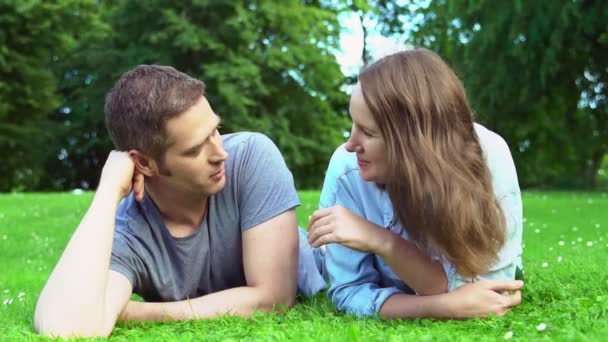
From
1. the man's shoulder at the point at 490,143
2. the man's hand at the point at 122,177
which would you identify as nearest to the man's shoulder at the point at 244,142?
the man's hand at the point at 122,177

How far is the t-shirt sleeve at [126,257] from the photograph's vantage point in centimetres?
400

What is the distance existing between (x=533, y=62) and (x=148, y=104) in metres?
16.0

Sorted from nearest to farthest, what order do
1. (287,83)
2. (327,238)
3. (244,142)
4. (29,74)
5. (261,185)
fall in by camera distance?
(327,238), (261,185), (244,142), (29,74), (287,83)

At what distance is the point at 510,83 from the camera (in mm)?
19422

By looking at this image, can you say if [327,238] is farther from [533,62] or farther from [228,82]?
[228,82]

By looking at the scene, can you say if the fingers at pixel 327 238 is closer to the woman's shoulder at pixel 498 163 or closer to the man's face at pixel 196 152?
the man's face at pixel 196 152

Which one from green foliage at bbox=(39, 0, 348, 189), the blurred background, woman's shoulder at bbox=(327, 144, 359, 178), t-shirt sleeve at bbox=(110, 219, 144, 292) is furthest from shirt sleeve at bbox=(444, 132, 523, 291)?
green foliage at bbox=(39, 0, 348, 189)

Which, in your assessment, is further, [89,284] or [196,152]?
[196,152]

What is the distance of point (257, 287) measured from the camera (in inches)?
160

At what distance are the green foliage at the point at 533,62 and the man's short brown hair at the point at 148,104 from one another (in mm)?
10976

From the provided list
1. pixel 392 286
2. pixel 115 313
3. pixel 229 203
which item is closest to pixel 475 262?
pixel 392 286

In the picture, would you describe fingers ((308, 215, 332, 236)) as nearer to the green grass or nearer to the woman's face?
the woman's face

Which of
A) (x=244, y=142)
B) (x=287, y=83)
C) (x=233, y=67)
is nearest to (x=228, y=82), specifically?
(x=233, y=67)

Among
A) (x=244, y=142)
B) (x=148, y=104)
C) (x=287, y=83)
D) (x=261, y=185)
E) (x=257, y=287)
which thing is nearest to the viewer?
(x=148, y=104)
